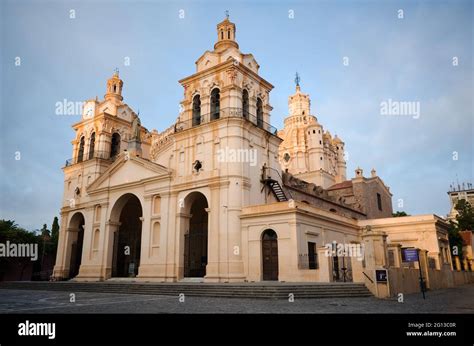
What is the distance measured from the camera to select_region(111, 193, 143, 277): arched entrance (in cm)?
3344

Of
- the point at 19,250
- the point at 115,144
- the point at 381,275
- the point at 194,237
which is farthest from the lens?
the point at 19,250

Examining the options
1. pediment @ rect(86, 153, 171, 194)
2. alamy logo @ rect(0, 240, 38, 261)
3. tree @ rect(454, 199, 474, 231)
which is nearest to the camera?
pediment @ rect(86, 153, 171, 194)

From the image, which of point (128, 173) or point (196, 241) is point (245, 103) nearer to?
point (196, 241)

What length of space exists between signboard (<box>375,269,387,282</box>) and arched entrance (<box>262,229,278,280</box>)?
7.81 metres

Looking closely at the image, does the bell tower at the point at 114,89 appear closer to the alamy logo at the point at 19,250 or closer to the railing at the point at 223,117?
the railing at the point at 223,117

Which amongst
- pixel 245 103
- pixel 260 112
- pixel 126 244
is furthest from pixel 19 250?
Answer: pixel 260 112

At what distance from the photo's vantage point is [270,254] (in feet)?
79.5

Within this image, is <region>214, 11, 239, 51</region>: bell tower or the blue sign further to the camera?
<region>214, 11, 239, 51</region>: bell tower

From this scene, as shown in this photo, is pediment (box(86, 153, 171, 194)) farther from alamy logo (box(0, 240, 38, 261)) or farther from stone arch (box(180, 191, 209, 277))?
alamy logo (box(0, 240, 38, 261))

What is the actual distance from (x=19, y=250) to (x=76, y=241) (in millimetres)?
9355

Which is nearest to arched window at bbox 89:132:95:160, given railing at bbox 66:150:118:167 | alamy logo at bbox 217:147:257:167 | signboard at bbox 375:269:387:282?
railing at bbox 66:150:118:167
